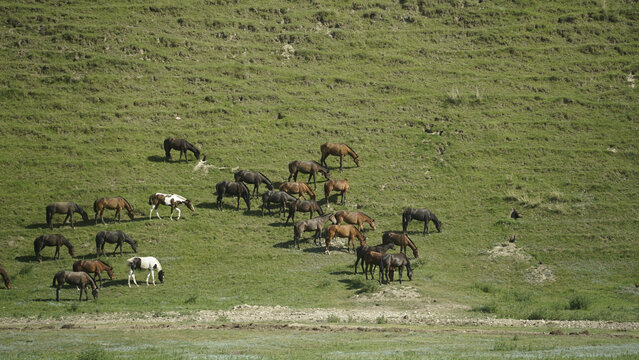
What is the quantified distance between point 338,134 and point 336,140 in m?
0.83

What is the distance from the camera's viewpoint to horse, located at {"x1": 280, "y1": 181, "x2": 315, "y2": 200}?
143 ft

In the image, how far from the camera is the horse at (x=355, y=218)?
3978cm

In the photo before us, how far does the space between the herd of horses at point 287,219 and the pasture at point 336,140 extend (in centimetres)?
86

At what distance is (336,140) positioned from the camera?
175 feet

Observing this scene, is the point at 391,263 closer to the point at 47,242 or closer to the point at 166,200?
the point at 166,200

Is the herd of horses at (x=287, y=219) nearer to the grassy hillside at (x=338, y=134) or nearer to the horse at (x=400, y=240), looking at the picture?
the horse at (x=400, y=240)

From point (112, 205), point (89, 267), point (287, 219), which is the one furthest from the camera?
point (287, 219)

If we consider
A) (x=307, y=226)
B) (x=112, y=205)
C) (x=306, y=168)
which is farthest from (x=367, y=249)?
(x=112, y=205)

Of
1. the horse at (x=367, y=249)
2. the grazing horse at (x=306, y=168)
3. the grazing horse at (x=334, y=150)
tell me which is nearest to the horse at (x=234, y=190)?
the grazing horse at (x=306, y=168)

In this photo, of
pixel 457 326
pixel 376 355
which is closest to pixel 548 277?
pixel 457 326

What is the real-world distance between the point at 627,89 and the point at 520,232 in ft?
89.5

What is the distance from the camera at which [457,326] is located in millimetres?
25812

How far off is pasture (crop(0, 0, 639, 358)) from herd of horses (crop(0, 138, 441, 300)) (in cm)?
86

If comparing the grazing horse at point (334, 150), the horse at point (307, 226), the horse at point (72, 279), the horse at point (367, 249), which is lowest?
the horse at point (72, 279)
